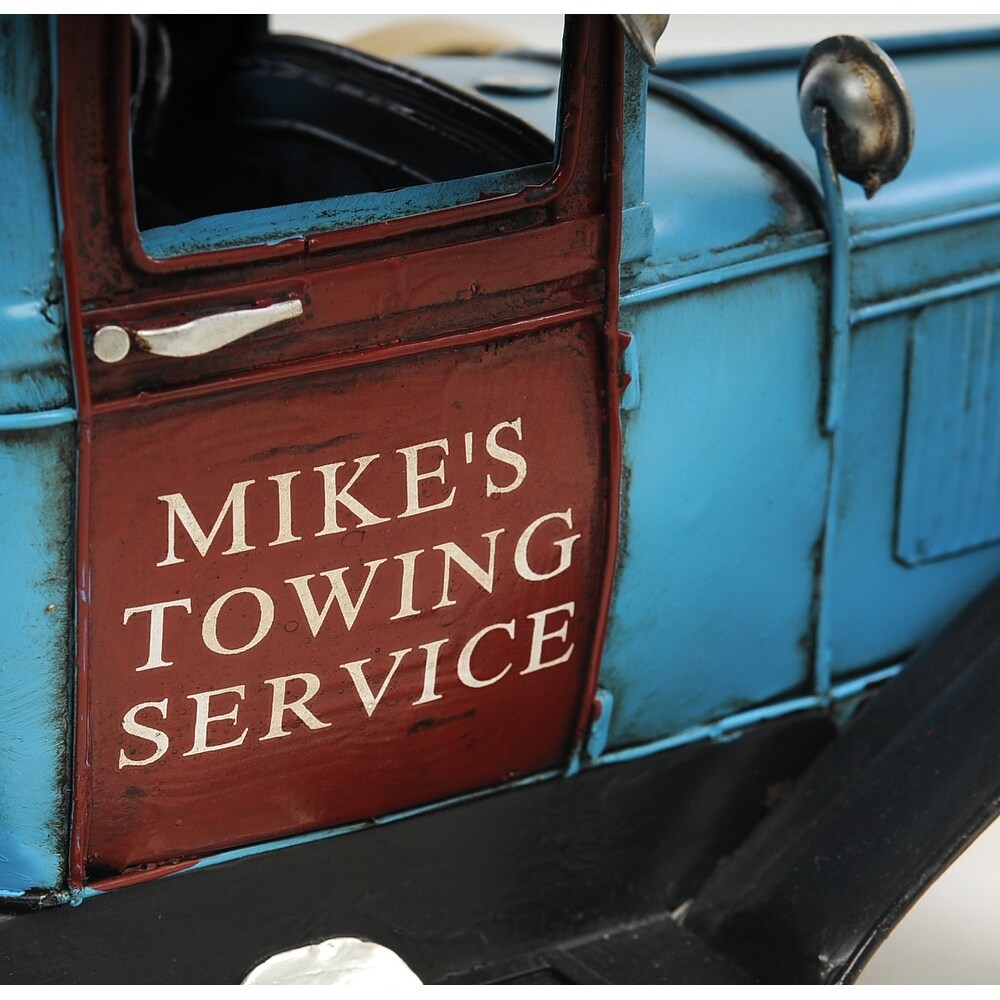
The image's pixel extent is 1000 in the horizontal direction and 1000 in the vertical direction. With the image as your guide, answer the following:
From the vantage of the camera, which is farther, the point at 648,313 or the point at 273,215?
the point at 648,313

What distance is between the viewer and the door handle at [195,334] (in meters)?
1.29

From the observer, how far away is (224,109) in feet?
6.98

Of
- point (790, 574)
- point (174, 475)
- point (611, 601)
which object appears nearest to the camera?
point (174, 475)

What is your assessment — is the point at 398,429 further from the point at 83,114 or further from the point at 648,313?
the point at 83,114

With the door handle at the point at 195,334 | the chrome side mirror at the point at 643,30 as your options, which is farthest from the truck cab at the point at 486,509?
the chrome side mirror at the point at 643,30

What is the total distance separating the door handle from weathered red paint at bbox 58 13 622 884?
13 mm

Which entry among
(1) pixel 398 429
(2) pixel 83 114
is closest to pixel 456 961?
(1) pixel 398 429

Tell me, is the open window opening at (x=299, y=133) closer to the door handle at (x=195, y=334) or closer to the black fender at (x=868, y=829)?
the door handle at (x=195, y=334)

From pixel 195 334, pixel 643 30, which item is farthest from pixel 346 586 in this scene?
pixel 643 30

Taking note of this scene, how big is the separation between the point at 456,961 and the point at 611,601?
479 mm

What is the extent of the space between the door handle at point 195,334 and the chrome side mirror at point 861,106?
25.7 inches

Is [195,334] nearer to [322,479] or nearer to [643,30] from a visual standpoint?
[322,479]
